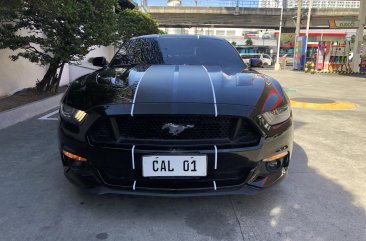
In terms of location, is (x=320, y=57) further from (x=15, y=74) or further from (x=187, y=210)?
(x=187, y=210)

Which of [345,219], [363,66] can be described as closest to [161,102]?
[345,219]

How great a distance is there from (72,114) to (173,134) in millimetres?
818

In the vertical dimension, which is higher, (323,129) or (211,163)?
(211,163)

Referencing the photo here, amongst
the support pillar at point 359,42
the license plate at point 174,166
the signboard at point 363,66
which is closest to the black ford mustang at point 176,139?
the license plate at point 174,166

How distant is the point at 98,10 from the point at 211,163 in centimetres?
682

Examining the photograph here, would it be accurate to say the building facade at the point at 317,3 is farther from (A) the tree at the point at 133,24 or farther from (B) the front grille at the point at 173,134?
(B) the front grille at the point at 173,134

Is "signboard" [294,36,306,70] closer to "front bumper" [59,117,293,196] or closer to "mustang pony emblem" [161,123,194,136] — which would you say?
"front bumper" [59,117,293,196]

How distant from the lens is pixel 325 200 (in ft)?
9.85

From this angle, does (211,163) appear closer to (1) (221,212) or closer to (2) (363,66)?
(1) (221,212)

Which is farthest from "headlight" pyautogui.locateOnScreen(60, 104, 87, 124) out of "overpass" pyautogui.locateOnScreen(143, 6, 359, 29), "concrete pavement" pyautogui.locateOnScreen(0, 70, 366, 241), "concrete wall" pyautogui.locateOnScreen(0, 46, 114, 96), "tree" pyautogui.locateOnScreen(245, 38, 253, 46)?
"tree" pyautogui.locateOnScreen(245, 38, 253, 46)

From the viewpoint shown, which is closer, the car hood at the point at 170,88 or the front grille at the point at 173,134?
the front grille at the point at 173,134

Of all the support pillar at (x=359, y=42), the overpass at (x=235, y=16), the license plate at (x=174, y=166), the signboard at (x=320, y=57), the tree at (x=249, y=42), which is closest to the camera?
the license plate at (x=174, y=166)

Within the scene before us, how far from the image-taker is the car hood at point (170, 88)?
255 centimetres

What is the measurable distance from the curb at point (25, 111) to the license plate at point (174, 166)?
157 inches
